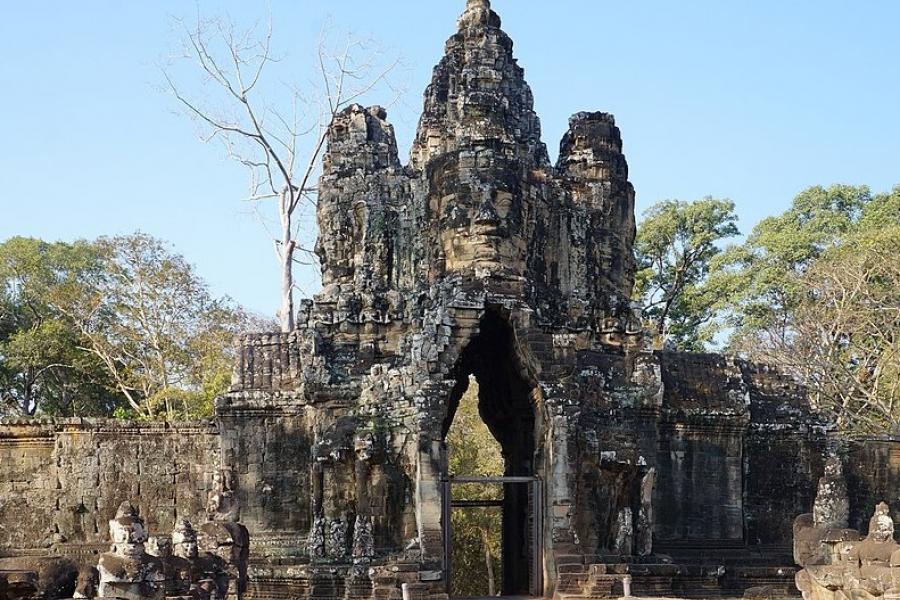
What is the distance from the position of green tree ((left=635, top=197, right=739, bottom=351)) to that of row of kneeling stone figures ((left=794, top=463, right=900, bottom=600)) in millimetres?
20032

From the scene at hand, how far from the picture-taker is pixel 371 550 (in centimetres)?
1812

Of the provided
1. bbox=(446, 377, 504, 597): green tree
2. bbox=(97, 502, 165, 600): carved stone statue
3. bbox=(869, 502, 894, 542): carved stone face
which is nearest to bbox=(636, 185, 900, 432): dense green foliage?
bbox=(446, 377, 504, 597): green tree

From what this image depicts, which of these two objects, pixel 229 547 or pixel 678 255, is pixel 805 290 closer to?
pixel 678 255

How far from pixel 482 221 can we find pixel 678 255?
2000cm

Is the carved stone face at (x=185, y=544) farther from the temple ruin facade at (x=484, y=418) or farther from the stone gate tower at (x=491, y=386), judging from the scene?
the stone gate tower at (x=491, y=386)

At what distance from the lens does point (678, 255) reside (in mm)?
38188

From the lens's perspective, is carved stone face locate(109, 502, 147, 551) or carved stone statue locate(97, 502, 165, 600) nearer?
carved stone statue locate(97, 502, 165, 600)

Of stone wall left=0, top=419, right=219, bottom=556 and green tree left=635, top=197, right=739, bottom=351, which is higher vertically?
green tree left=635, top=197, right=739, bottom=351

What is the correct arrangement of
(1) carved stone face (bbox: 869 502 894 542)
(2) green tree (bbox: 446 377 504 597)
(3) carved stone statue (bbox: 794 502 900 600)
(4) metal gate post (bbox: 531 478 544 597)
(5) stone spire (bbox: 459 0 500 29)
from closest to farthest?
(3) carved stone statue (bbox: 794 502 900 600) < (1) carved stone face (bbox: 869 502 894 542) < (4) metal gate post (bbox: 531 478 544 597) < (5) stone spire (bbox: 459 0 500 29) < (2) green tree (bbox: 446 377 504 597)

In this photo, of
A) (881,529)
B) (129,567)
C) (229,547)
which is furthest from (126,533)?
(881,529)

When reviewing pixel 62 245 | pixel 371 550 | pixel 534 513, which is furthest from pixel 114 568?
pixel 62 245

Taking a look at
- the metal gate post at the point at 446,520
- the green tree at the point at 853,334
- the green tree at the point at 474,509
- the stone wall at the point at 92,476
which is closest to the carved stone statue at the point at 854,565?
the metal gate post at the point at 446,520

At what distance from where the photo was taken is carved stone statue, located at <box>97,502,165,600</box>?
12703 millimetres

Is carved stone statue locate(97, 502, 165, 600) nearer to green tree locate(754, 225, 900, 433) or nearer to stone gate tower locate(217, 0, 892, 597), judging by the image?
stone gate tower locate(217, 0, 892, 597)
